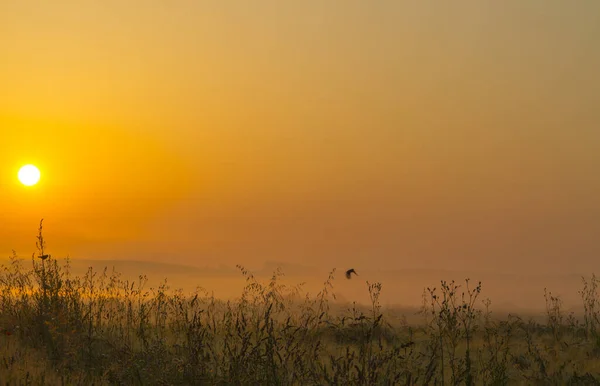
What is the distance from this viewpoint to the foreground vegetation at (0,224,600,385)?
6.96 m

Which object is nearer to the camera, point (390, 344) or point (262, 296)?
point (262, 296)

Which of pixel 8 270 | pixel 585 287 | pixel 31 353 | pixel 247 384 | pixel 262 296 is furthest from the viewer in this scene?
pixel 585 287

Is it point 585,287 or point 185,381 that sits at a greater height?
point 585,287

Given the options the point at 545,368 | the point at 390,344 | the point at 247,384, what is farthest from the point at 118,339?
the point at 545,368

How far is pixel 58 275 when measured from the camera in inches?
400

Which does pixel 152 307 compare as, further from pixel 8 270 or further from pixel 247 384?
pixel 247 384

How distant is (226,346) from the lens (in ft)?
25.2

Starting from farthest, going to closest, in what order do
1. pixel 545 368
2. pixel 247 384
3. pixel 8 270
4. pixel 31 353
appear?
pixel 8 270 < pixel 545 368 < pixel 31 353 < pixel 247 384

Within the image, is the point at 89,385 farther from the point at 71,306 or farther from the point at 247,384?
the point at 71,306

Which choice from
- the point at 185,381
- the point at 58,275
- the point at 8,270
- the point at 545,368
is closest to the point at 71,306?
the point at 58,275

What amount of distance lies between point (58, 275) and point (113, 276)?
5.14 ft

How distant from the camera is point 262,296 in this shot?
413 inches

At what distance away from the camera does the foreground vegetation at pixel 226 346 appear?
6.96 m

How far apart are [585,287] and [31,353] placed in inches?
465
